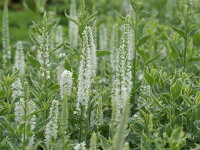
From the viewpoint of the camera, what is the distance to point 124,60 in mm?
3092

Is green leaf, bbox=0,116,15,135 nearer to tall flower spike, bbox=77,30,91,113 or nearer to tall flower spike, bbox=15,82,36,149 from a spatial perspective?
tall flower spike, bbox=15,82,36,149

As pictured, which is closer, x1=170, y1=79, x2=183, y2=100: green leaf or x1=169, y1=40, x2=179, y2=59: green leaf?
x1=170, y1=79, x2=183, y2=100: green leaf

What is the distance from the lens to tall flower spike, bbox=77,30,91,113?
2969 mm

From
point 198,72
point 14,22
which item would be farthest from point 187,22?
point 14,22

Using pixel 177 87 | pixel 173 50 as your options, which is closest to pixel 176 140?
pixel 177 87

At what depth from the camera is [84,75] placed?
9.85ft

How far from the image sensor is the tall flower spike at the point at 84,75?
9.74 ft

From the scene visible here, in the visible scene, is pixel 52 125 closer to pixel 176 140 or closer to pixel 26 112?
pixel 26 112

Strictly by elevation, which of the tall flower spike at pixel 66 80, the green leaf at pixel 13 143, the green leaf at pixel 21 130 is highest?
the tall flower spike at pixel 66 80

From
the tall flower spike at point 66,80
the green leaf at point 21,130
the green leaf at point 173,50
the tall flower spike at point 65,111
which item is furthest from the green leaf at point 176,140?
the green leaf at point 173,50

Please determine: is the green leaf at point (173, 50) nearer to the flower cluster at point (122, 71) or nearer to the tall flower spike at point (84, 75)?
the flower cluster at point (122, 71)

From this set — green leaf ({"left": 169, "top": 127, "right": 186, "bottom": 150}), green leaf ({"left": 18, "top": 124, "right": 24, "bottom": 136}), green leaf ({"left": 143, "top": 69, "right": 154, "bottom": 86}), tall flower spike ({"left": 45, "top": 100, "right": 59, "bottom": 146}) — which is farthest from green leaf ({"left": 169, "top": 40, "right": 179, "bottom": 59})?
green leaf ({"left": 18, "top": 124, "right": 24, "bottom": 136})

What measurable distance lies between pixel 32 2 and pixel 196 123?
4.70 m

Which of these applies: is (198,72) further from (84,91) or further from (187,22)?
(84,91)
